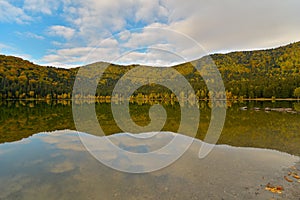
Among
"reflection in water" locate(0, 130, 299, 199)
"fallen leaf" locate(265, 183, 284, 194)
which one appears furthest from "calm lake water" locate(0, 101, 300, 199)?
"fallen leaf" locate(265, 183, 284, 194)

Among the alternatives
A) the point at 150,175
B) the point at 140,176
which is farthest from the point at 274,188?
the point at 140,176

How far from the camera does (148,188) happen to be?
33.1ft

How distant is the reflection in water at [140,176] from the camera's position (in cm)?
955

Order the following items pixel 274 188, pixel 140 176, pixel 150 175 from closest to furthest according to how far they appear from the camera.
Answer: pixel 274 188 < pixel 140 176 < pixel 150 175

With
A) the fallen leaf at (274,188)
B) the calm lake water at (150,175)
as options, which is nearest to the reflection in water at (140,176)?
the calm lake water at (150,175)

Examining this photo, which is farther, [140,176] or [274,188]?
[140,176]

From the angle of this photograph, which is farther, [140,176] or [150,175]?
[150,175]

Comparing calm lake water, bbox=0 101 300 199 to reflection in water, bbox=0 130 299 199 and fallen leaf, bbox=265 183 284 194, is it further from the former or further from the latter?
fallen leaf, bbox=265 183 284 194

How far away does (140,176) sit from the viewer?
38.8 feet

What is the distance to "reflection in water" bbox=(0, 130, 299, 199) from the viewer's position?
31.3 ft

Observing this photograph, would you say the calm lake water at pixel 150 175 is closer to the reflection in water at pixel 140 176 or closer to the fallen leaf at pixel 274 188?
the reflection in water at pixel 140 176

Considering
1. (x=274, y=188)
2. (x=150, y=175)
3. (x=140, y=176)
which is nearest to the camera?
(x=274, y=188)

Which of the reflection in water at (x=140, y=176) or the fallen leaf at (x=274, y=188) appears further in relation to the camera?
the fallen leaf at (x=274, y=188)

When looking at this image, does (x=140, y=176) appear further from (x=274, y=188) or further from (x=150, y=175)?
(x=274, y=188)
